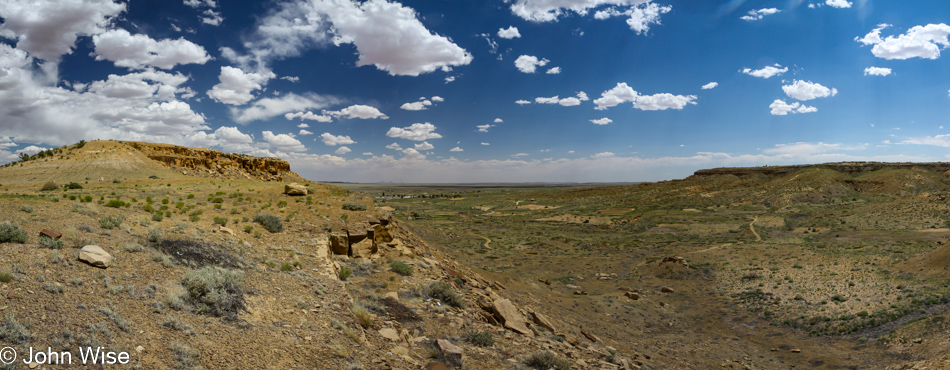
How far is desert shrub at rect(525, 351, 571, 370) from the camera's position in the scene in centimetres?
845

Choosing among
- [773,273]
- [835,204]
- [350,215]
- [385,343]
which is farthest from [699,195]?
[385,343]

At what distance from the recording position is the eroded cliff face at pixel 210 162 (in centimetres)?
4129

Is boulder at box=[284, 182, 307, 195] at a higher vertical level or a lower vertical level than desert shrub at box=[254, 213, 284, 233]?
higher

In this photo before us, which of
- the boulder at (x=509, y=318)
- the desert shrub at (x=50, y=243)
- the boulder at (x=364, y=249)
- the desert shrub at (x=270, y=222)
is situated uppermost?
the desert shrub at (x=50, y=243)

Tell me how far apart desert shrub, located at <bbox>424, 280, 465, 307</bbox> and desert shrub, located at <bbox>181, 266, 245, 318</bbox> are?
5.21 metres

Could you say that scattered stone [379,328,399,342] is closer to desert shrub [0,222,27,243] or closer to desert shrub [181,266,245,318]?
desert shrub [181,266,245,318]

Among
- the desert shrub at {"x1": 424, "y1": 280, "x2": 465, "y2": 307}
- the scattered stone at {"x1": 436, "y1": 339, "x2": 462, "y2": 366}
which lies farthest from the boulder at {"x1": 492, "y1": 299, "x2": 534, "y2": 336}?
the scattered stone at {"x1": 436, "y1": 339, "x2": 462, "y2": 366}

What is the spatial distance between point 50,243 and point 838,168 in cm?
11297

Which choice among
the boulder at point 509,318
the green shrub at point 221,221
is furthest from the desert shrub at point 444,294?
the green shrub at point 221,221

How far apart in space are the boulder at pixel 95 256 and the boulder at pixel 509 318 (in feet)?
30.3

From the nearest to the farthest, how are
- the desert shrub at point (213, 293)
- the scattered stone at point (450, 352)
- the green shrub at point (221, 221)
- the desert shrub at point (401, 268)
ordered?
1. the desert shrub at point (213, 293)
2. the scattered stone at point (450, 352)
3. the desert shrub at point (401, 268)
4. the green shrub at point (221, 221)

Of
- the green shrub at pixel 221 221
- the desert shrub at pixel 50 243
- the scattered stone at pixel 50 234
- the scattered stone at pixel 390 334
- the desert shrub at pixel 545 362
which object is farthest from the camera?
the green shrub at pixel 221 221

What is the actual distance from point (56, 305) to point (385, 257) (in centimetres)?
965

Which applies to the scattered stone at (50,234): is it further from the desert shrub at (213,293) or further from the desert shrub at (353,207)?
the desert shrub at (353,207)
